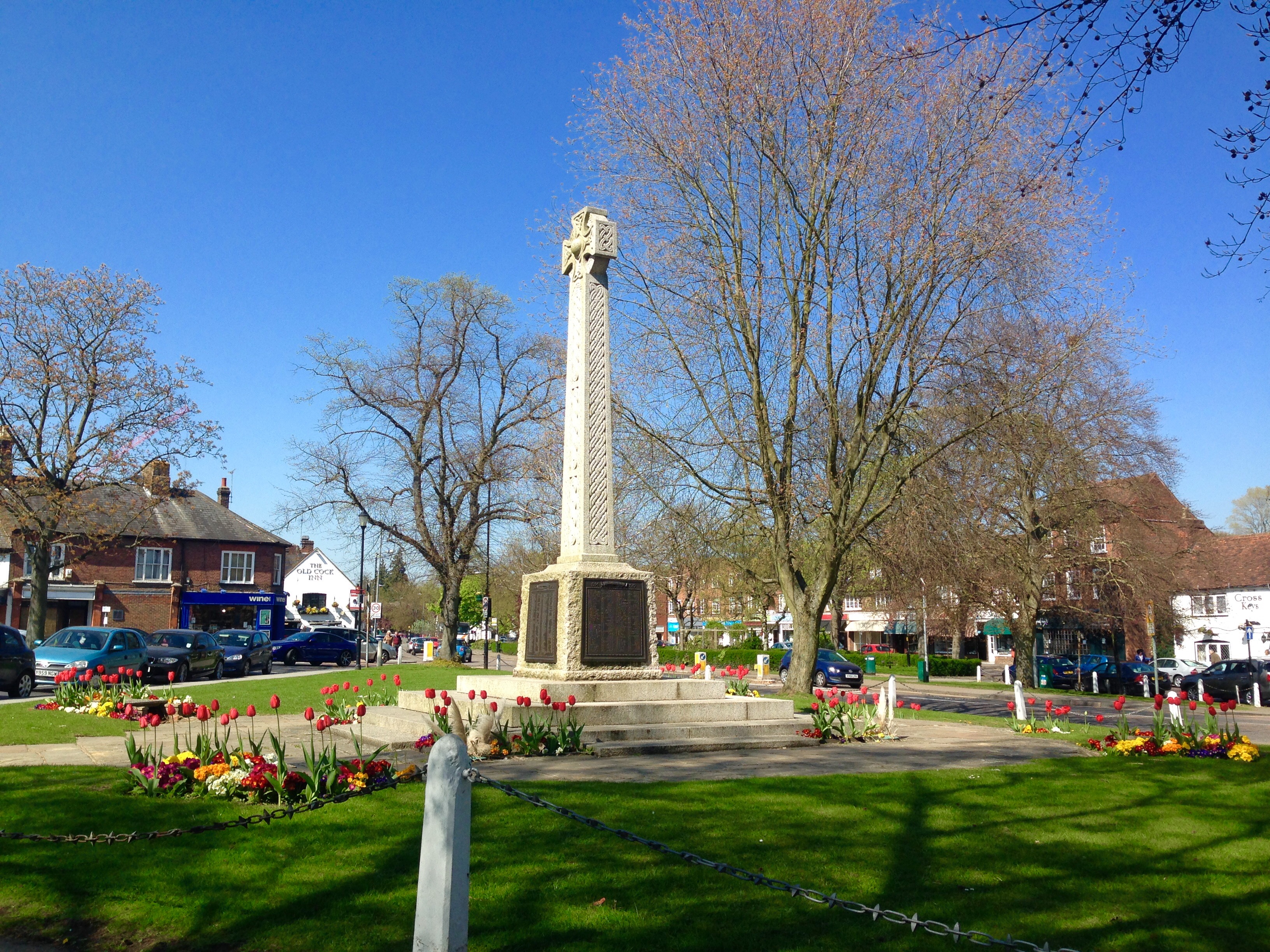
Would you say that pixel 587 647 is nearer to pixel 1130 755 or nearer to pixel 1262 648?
pixel 1130 755

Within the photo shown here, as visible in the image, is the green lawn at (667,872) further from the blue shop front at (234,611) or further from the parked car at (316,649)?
the blue shop front at (234,611)

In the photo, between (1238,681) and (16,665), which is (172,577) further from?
(1238,681)

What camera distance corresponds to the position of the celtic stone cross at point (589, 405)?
42.7ft

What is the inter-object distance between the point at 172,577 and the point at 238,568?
356 cm

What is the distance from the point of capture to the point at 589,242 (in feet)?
45.1

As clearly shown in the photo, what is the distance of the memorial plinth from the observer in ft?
40.6

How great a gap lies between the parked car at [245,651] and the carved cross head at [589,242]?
73.8ft

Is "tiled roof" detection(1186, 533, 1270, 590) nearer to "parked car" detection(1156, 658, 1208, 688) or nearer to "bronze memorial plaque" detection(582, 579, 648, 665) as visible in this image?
"parked car" detection(1156, 658, 1208, 688)

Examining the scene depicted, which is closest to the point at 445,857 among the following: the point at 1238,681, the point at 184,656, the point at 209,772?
the point at 209,772

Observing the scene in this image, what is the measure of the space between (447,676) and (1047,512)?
21063 mm

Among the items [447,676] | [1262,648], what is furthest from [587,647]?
[1262,648]

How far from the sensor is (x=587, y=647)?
12359mm

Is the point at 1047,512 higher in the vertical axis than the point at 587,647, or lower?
higher

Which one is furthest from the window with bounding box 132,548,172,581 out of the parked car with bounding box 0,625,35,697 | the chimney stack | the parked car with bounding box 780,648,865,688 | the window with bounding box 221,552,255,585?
the parked car with bounding box 780,648,865,688
